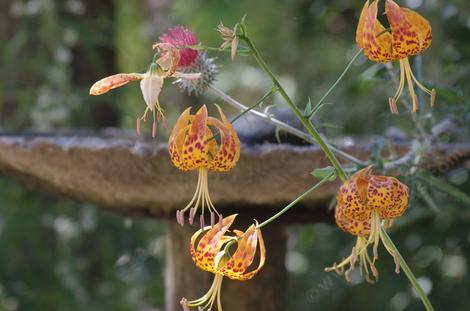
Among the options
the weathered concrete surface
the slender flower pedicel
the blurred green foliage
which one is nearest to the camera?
the slender flower pedicel

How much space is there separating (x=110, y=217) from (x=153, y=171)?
1.41 metres

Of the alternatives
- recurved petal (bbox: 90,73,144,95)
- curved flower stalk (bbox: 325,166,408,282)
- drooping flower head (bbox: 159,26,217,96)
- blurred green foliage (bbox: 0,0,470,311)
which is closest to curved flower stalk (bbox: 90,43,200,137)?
recurved petal (bbox: 90,73,144,95)

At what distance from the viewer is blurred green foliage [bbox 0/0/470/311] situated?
101 inches

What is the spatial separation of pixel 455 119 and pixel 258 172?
0.41 metres

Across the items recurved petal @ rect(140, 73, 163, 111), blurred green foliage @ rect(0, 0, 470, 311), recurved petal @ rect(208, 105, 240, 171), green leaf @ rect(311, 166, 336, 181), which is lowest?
blurred green foliage @ rect(0, 0, 470, 311)

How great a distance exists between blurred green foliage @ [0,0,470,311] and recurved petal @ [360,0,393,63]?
125 cm

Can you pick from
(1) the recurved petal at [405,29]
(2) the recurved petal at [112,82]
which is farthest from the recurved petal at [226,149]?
(1) the recurved petal at [405,29]

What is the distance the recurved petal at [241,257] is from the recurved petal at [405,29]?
10.8 inches

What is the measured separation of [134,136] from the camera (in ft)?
7.14

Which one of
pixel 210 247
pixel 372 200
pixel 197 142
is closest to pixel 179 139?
pixel 197 142

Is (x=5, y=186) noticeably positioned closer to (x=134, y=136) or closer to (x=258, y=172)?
(x=134, y=136)

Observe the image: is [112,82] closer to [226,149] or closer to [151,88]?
[151,88]

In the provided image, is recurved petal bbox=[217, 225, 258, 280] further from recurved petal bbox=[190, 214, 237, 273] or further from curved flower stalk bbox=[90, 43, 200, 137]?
curved flower stalk bbox=[90, 43, 200, 137]

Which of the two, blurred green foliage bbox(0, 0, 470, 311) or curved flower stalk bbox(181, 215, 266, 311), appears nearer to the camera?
curved flower stalk bbox(181, 215, 266, 311)
